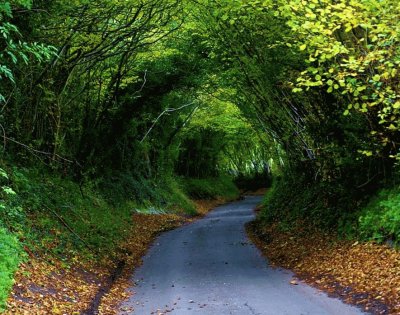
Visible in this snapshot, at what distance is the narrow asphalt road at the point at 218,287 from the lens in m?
8.11

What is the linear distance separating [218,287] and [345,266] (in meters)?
2.87

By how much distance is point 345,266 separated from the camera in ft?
32.6

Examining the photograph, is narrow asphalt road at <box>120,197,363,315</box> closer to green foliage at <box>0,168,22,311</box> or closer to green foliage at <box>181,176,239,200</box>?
green foliage at <box>0,168,22,311</box>

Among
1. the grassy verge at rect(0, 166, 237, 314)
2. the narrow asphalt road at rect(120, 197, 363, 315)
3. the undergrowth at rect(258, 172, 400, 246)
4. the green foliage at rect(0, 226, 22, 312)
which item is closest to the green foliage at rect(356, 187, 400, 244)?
the undergrowth at rect(258, 172, 400, 246)

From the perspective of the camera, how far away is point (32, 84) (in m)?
13.4

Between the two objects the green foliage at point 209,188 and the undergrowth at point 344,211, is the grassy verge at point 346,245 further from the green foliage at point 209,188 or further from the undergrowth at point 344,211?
the green foliage at point 209,188

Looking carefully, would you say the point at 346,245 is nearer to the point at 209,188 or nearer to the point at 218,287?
the point at 218,287

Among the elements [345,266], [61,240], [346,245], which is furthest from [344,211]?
[61,240]

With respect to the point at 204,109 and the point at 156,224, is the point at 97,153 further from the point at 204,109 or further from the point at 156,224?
the point at 204,109

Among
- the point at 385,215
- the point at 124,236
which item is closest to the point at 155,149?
the point at 124,236

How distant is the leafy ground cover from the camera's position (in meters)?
7.88

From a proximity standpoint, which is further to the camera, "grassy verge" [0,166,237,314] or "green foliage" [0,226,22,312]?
"grassy verge" [0,166,237,314]

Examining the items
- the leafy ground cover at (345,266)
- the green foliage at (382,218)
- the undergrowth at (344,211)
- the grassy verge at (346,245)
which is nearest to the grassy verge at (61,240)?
the leafy ground cover at (345,266)

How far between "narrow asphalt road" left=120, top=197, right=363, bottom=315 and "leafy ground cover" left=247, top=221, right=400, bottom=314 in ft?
1.22
